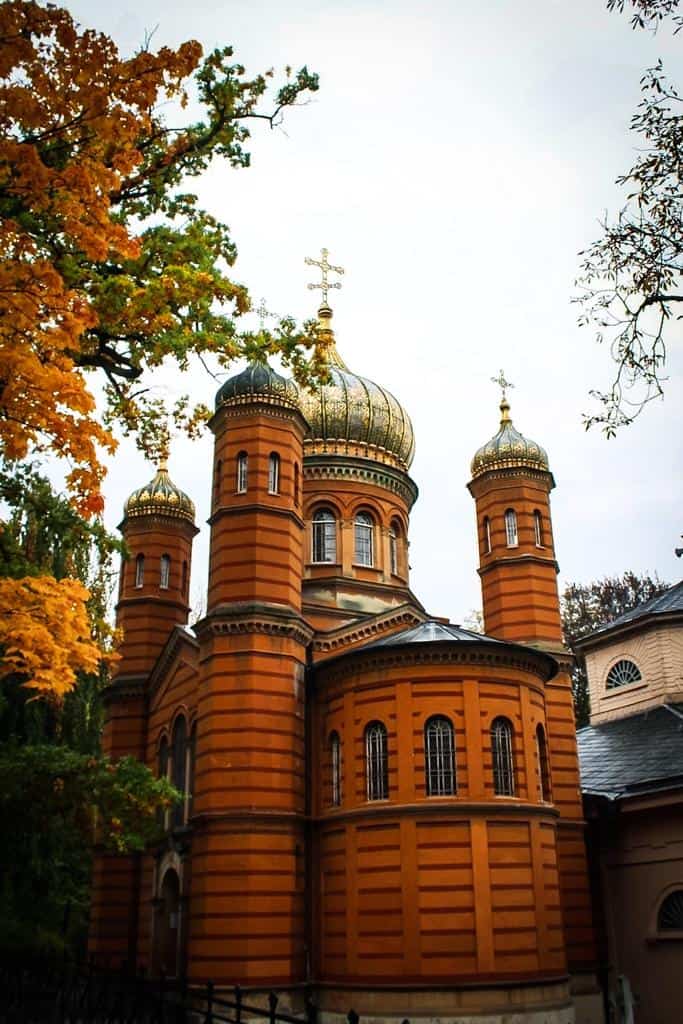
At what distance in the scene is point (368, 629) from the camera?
961 inches

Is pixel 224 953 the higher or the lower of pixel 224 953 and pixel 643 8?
the lower

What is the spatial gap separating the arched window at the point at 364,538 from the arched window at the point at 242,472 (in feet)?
18.7

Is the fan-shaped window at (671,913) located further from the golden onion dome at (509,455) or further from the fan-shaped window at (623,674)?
the golden onion dome at (509,455)

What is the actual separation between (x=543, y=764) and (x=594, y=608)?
77.2ft

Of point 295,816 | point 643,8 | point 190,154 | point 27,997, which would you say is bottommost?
point 27,997

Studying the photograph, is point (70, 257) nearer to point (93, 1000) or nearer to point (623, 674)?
point (93, 1000)

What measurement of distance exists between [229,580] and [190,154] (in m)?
12.3

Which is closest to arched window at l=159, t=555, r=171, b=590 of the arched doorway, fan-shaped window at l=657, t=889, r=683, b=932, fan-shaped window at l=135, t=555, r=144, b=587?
fan-shaped window at l=135, t=555, r=144, b=587

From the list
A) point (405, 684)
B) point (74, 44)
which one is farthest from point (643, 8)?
point (405, 684)

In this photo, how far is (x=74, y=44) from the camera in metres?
8.42

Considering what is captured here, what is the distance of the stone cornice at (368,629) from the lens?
2325cm

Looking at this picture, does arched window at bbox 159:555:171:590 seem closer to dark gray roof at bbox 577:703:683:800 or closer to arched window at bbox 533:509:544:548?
arched window at bbox 533:509:544:548

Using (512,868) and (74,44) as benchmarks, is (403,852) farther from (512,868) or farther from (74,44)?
(74,44)

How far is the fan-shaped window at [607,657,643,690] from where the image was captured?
2844cm
